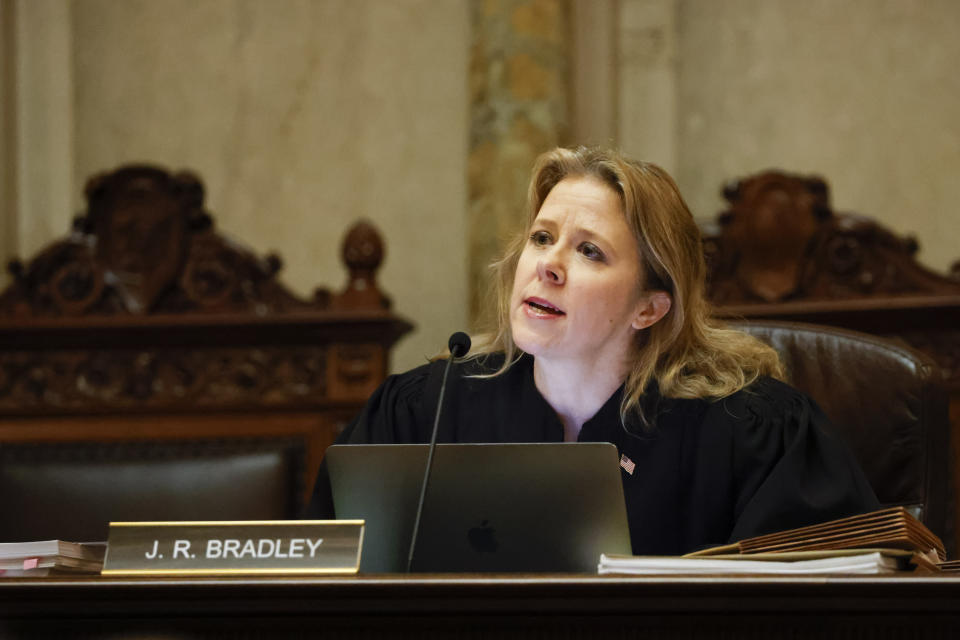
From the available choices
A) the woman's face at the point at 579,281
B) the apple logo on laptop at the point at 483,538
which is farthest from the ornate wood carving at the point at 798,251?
the apple logo on laptop at the point at 483,538

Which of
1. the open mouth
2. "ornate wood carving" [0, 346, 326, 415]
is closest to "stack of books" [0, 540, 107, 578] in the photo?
the open mouth

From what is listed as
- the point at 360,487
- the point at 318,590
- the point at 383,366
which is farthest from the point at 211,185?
the point at 318,590

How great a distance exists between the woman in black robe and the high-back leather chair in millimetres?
111

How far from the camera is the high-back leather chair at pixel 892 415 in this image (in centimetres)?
236

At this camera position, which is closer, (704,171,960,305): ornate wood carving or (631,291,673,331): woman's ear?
(631,291,673,331): woman's ear

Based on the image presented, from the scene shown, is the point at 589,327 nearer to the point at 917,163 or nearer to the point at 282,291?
the point at 282,291

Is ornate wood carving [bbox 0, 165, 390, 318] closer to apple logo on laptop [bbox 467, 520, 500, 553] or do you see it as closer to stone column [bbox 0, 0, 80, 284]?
stone column [bbox 0, 0, 80, 284]

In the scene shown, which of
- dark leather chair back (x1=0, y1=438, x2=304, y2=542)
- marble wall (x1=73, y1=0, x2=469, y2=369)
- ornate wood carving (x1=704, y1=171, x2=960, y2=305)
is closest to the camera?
dark leather chair back (x1=0, y1=438, x2=304, y2=542)

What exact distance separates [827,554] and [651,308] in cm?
110

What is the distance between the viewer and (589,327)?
238cm

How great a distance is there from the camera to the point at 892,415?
2396mm

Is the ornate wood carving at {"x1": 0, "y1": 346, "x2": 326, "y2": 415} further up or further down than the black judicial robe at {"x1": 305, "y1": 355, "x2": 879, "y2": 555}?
further down

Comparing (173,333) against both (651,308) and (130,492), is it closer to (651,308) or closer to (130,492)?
(130,492)

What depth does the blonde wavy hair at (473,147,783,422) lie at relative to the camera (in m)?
2.46
